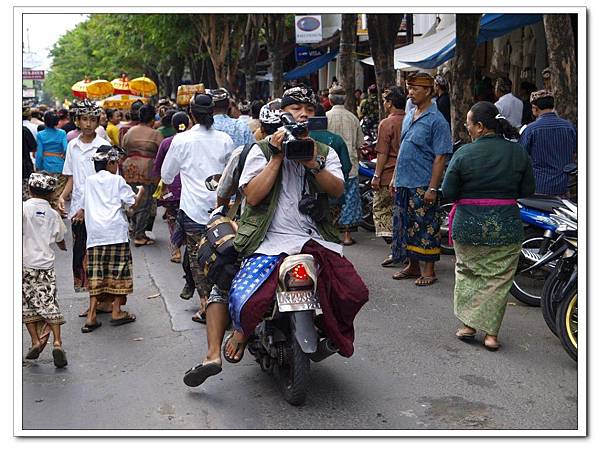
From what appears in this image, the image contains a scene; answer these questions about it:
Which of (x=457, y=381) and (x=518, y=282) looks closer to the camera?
(x=457, y=381)

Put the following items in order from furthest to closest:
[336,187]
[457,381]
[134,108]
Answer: [134,108] → [457,381] → [336,187]

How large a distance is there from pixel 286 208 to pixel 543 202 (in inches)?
131

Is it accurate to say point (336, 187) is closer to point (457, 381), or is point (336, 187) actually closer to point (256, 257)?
point (256, 257)

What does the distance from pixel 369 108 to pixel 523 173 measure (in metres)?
11.9

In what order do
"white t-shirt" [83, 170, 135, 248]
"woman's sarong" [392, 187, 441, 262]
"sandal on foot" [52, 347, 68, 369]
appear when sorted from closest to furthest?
1. "sandal on foot" [52, 347, 68, 369]
2. "white t-shirt" [83, 170, 135, 248]
3. "woman's sarong" [392, 187, 441, 262]

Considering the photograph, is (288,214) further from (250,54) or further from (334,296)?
(250,54)

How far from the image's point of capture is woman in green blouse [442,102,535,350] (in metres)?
6.20

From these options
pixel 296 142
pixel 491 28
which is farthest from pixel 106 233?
pixel 491 28

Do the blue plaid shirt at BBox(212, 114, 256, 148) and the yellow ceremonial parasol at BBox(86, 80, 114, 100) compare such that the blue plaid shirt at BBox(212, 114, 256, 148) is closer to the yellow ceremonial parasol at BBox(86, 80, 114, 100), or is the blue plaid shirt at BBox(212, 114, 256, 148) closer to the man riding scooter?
the man riding scooter

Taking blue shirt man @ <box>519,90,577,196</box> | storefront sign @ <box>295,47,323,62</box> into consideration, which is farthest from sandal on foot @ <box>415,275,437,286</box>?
storefront sign @ <box>295,47,323,62</box>

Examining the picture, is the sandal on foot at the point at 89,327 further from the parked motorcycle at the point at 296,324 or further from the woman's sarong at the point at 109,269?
the parked motorcycle at the point at 296,324

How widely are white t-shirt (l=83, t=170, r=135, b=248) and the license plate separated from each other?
258 centimetres
